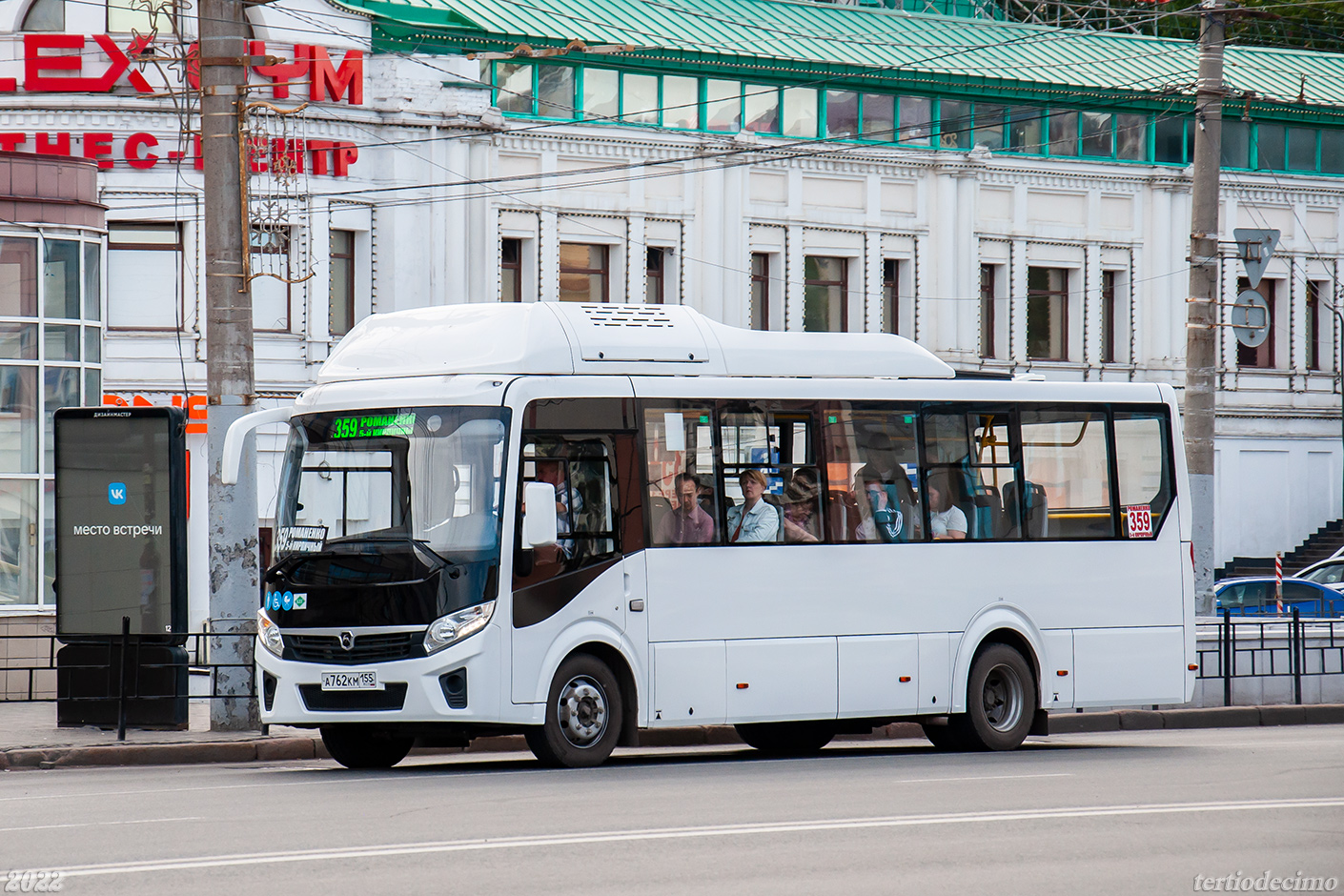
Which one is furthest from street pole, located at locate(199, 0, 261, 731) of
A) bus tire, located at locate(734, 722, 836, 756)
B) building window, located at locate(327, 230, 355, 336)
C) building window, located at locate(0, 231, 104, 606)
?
building window, located at locate(327, 230, 355, 336)

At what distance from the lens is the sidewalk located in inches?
634

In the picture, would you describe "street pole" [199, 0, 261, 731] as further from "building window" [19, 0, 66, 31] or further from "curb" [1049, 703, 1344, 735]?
"building window" [19, 0, 66, 31]

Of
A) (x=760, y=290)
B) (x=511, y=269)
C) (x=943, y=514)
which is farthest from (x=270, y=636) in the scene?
(x=760, y=290)

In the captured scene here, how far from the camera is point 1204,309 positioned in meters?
22.4

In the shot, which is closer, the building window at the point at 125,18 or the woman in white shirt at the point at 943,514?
the woman in white shirt at the point at 943,514

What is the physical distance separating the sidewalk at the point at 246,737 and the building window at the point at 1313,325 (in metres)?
25.6

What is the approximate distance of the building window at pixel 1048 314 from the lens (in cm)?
4203

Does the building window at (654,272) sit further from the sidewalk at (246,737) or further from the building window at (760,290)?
the sidewalk at (246,737)

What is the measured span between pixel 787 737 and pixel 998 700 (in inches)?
69.7

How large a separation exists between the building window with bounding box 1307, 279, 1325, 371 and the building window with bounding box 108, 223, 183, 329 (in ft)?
84.1

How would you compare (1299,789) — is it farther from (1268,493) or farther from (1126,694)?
(1268,493)

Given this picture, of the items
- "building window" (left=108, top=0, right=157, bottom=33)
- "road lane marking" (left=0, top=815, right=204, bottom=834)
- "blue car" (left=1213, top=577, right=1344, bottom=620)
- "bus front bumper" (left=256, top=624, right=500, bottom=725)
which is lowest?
"blue car" (left=1213, top=577, right=1344, bottom=620)

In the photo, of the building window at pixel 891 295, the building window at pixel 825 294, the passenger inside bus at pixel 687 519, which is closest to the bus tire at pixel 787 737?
the passenger inside bus at pixel 687 519

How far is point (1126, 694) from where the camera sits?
17.0 metres
